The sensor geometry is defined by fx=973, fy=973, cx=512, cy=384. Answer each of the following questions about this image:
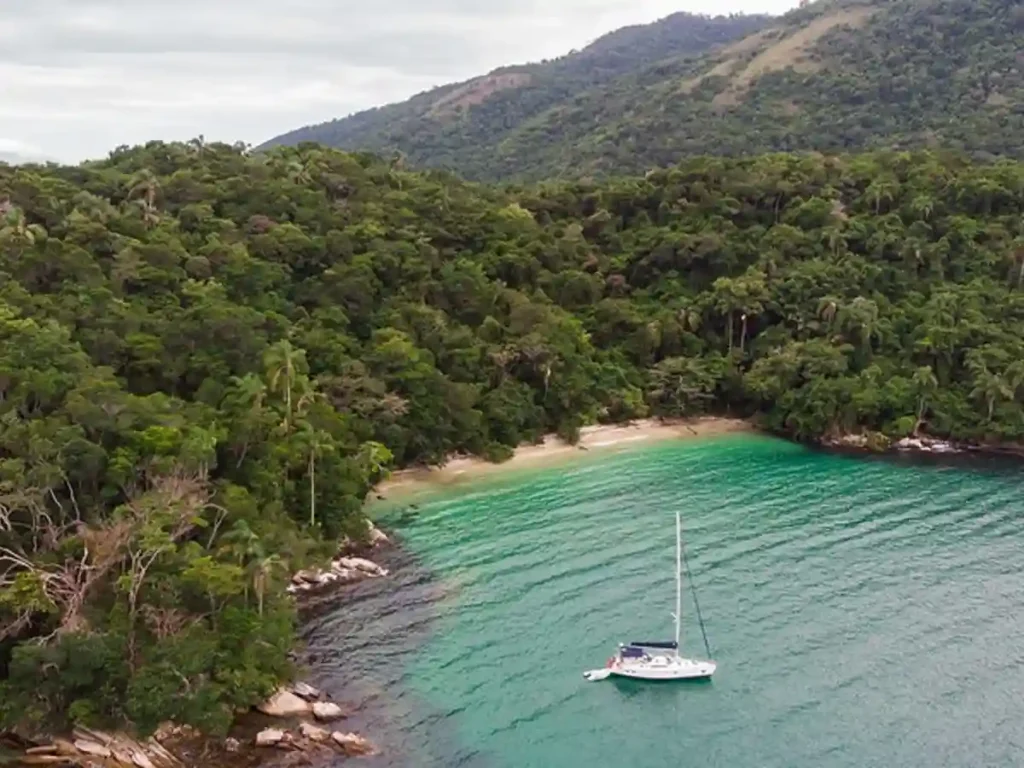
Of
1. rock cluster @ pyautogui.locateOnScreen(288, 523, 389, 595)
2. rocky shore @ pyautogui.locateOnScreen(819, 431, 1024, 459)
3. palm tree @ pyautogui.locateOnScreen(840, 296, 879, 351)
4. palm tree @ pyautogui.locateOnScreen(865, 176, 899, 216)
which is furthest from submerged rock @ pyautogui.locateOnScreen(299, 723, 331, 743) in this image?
palm tree @ pyautogui.locateOnScreen(865, 176, 899, 216)

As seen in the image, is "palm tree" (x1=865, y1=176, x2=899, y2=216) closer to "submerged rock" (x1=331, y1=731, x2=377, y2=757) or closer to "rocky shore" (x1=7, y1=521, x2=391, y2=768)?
"rocky shore" (x1=7, y1=521, x2=391, y2=768)

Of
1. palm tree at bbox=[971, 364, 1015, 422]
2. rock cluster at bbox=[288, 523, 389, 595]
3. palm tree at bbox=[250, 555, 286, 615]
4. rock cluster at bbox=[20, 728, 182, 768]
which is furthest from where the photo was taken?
palm tree at bbox=[971, 364, 1015, 422]

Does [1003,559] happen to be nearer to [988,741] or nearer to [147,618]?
[988,741]

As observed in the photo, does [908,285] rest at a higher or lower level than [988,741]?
higher

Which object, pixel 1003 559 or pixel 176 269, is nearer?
pixel 1003 559

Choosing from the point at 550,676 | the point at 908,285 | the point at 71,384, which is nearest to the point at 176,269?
Result: the point at 71,384

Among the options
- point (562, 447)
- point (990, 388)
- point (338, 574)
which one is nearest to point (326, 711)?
point (338, 574)

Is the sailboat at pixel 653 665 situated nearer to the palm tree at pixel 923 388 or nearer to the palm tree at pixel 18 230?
the palm tree at pixel 923 388
